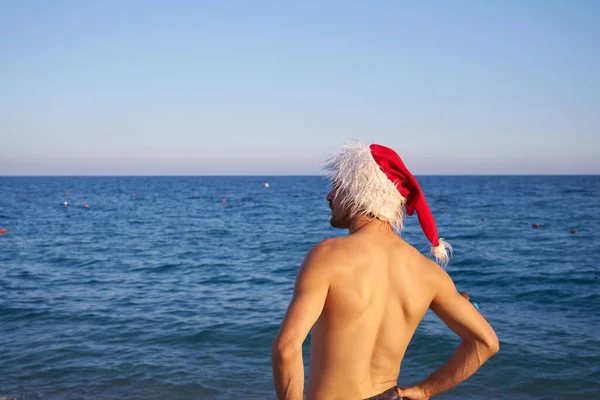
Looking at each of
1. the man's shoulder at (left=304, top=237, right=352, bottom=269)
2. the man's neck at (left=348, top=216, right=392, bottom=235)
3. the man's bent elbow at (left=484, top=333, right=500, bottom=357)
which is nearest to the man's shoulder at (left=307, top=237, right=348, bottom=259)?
the man's shoulder at (left=304, top=237, right=352, bottom=269)

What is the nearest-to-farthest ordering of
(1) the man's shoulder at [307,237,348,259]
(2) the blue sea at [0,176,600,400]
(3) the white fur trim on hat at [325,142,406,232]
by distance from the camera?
(1) the man's shoulder at [307,237,348,259]
(3) the white fur trim on hat at [325,142,406,232]
(2) the blue sea at [0,176,600,400]

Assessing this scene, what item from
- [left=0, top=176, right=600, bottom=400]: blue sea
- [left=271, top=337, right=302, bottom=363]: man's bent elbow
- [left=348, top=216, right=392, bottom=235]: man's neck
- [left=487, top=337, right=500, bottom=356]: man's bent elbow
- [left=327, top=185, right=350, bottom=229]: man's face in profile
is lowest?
[left=0, top=176, right=600, bottom=400]: blue sea

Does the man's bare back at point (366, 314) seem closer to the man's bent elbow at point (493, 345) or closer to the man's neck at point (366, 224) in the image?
the man's neck at point (366, 224)

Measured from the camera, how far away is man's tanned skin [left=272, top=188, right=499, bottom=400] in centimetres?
212

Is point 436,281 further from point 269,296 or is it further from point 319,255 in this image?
point 269,296

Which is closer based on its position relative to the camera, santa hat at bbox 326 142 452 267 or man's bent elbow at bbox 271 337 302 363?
man's bent elbow at bbox 271 337 302 363

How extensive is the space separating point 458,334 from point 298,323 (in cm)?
94

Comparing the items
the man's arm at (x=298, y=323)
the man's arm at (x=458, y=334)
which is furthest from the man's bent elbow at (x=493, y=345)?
the man's arm at (x=298, y=323)

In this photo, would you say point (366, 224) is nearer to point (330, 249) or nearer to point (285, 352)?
point (330, 249)

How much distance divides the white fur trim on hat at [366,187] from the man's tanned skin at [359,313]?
46 mm

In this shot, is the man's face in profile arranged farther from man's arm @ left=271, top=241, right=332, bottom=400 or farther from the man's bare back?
man's arm @ left=271, top=241, right=332, bottom=400

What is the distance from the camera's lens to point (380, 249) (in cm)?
239

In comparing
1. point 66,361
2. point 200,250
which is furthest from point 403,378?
point 200,250

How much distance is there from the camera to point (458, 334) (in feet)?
8.75
